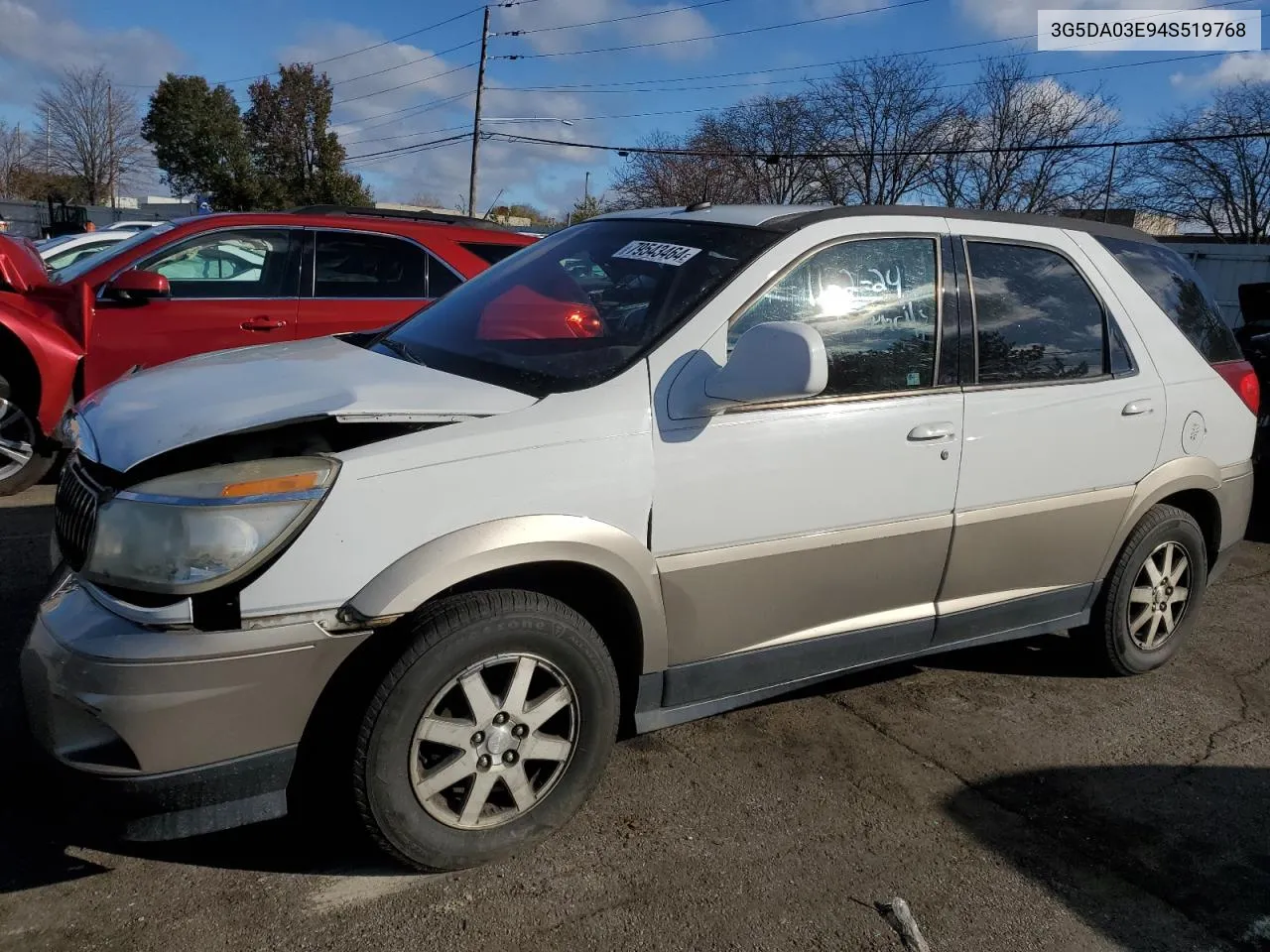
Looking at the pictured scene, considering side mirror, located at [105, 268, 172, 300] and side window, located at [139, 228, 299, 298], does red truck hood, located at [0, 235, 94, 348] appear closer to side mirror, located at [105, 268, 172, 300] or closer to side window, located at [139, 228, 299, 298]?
side mirror, located at [105, 268, 172, 300]

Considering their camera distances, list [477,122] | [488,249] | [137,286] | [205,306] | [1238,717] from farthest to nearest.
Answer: [477,122]
[488,249]
[205,306]
[137,286]
[1238,717]

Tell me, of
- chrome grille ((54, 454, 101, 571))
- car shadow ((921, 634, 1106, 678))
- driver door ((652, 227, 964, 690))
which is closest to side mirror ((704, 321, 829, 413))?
driver door ((652, 227, 964, 690))

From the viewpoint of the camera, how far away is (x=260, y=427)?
2.44 m

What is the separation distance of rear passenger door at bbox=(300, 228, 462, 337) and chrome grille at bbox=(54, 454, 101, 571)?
3.68 metres

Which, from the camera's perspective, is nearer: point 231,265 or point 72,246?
point 231,265

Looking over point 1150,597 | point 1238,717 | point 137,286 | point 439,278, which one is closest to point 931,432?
point 1150,597

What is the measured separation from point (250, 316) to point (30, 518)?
5.54ft

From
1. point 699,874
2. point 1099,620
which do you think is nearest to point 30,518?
point 699,874

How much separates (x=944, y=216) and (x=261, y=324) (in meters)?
4.33

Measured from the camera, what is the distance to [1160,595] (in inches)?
169

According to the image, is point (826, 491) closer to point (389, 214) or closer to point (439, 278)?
point (439, 278)

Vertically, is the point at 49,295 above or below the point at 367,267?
below

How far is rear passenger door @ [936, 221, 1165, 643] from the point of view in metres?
3.49

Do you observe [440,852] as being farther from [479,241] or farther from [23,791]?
[479,241]
